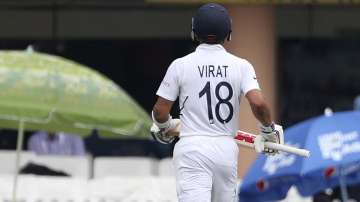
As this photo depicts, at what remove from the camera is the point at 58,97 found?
11.3 metres

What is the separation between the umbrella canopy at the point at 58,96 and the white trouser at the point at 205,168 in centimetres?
397

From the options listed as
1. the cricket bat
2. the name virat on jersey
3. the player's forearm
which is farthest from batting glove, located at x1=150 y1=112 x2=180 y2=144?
the player's forearm

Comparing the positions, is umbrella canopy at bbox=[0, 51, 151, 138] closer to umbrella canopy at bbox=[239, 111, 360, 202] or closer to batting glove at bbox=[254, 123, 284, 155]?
umbrella canopy at bbox=[239, 111, 360, 202]

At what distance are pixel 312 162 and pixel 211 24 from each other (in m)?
3.55

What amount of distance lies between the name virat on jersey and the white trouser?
0.38 meters

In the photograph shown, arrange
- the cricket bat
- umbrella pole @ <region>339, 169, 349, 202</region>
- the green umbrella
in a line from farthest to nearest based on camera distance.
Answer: umbrella pole @ <region>339, 169, 349, 202</region>, the green umbrella, the cricket bat

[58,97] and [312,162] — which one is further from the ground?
[58,97]

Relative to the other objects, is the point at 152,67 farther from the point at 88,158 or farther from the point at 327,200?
the point at 327,200

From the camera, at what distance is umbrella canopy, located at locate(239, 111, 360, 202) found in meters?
10.6

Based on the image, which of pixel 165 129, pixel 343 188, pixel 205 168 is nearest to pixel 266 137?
pixel 205 168

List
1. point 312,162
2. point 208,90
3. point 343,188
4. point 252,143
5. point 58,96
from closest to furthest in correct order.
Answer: point 208,90, point 252,143, point 312,162, point 58,96, point 343,188

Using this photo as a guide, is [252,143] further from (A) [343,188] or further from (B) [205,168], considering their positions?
(A) [343,188]

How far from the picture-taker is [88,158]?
1345 cm

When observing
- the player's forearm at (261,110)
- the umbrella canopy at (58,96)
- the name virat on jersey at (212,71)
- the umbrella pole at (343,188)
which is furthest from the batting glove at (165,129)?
the umbrella pole at (343,188)
